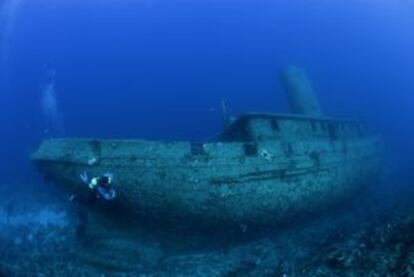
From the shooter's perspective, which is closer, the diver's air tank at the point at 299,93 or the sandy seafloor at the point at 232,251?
the sandy seafloor at the point at 232,251

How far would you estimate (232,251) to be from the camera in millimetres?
9203

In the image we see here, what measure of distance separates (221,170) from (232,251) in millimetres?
1950

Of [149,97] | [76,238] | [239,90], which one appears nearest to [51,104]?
[149,97]

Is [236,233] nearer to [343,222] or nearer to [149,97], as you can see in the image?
[343,222]

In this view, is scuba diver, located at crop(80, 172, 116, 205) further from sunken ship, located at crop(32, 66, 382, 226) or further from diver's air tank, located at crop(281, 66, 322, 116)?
diver's air tank, located at crop(281, 66, 322, 116)

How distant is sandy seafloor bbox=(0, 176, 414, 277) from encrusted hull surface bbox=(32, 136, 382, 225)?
0.83 metres

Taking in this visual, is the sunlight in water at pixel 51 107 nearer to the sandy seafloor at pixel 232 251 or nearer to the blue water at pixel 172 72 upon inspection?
the blue water at pixel 172 72

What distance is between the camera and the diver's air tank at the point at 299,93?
51.0ft

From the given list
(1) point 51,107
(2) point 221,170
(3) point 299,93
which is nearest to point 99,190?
(2) point 221,170

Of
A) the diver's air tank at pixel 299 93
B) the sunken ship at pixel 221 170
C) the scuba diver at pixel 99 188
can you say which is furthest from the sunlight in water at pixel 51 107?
Answer: the scuba diver at pixel 99 188

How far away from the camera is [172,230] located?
9281 millimetres

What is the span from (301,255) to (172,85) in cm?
5630

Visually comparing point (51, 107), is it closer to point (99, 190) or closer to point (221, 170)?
point (99, 190)

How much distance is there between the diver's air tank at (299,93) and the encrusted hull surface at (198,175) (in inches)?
201
